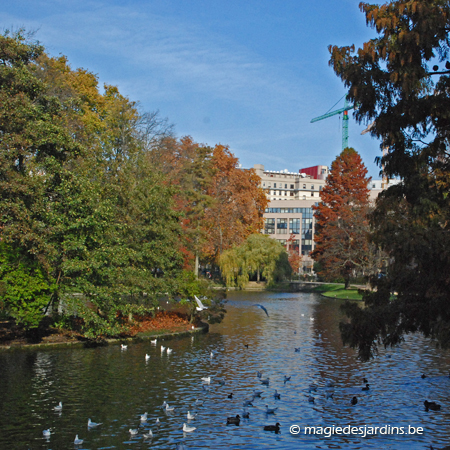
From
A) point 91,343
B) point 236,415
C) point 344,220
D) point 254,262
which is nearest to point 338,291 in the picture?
point 344,220

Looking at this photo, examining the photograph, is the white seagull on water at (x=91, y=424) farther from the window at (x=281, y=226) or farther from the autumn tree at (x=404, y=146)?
the window at (x=281, y=226)

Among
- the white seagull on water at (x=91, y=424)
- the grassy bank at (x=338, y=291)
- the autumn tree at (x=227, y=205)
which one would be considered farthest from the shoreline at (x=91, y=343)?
the autumn tree at (x=227, y=205)

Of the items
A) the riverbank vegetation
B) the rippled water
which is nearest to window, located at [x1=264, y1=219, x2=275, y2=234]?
the riverbank vegetation

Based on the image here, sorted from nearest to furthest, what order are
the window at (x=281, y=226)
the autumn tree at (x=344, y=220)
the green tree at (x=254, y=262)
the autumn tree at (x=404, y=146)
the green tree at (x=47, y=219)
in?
the autumn tree at (x=404, y=146), the green tree at (x=47, y=219), the autumn tree at (x=344, y=220), the green tree at (x=254, y=262), the window at (x=281, y=226)

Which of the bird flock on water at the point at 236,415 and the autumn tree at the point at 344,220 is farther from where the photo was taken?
the autumn tree at the point at 344,220

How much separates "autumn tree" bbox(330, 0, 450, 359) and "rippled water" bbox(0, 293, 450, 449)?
364 cm

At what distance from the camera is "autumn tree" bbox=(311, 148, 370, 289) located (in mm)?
65000

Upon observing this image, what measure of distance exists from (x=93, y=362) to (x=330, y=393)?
10.4 metres

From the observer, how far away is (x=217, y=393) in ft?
61.3

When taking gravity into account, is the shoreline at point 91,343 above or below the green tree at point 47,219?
below

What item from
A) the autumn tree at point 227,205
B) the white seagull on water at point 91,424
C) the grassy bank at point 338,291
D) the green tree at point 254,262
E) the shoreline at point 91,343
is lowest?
the white seagull on water at point 91,424

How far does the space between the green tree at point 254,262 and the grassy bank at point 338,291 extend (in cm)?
562

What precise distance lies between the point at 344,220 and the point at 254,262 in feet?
45.2

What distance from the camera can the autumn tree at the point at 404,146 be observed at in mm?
12977
